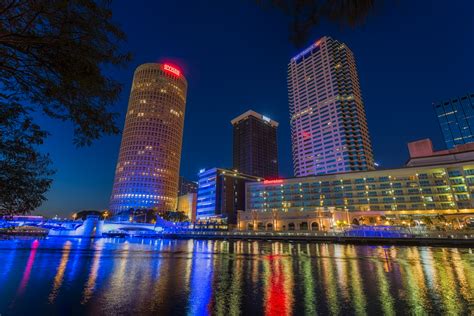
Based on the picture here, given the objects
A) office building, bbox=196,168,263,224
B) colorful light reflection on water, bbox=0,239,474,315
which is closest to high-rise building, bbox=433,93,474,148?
office building, bbox=196,168,263,224

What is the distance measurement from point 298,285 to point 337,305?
474cm

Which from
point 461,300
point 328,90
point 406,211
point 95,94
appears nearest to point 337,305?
point 461,300

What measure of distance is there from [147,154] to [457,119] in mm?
247176

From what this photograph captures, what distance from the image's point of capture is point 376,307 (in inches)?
466

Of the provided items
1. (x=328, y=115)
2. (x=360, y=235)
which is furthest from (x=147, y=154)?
(x=360, y=235)

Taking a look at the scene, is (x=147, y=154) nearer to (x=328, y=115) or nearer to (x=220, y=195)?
(x=220, y=195)

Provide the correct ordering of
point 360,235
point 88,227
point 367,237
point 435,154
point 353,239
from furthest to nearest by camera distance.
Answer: point 88,227, point 435,154, point 360,235, point 353,239, point 367,237

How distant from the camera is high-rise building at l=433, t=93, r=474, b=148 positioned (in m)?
180

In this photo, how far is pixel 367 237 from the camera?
71125mm

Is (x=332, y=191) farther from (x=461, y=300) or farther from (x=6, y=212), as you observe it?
(x=6, y=212)

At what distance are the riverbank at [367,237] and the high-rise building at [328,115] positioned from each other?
80.9 metres

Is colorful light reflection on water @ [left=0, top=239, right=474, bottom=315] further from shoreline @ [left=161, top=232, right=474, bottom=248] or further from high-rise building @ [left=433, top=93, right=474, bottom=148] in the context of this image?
high-rise building @ [left=433, top=93, right=474, bottom=148]

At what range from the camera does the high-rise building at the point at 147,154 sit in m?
174

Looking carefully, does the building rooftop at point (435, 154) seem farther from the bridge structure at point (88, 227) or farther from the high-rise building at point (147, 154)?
the high-rise building at point (147, 154)
